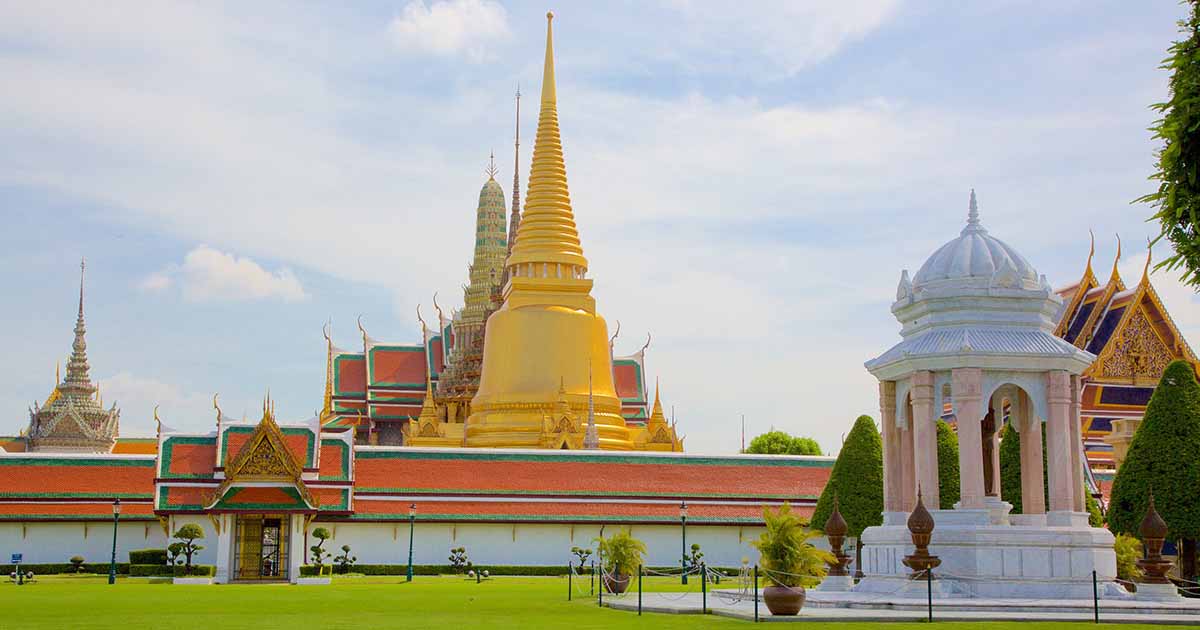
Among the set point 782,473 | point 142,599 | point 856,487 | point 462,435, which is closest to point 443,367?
point 462,435

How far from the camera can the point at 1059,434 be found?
23.1m

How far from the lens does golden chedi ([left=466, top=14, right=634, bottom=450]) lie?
54750 mm

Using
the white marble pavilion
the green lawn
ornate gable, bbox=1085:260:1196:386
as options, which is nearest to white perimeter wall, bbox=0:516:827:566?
the green lawn

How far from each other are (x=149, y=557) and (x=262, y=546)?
130 inches

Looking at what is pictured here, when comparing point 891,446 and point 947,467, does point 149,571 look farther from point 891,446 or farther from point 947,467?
point 891,446

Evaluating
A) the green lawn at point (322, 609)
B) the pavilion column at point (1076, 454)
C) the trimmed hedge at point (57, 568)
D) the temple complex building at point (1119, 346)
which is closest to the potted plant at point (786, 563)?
the green lawn at point (322, 609)

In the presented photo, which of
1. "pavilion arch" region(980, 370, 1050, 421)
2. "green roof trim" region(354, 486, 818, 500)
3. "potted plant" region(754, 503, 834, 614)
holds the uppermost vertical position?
"pavilion arch" region(980, 370, 1050, 421)

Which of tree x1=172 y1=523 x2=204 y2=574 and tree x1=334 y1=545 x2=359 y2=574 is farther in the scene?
tree x1=334 y1=545 x2=359 y2=574

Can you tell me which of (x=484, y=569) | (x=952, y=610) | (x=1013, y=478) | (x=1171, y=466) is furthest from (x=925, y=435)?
(x=484, y=569)

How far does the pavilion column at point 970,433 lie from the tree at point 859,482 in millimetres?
9978

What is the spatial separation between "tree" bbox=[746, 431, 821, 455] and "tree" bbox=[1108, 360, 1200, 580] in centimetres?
4109

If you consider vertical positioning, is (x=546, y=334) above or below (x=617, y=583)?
above

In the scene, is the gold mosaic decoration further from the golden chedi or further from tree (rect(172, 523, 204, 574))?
tree (rect(172, 523, 204, 574))

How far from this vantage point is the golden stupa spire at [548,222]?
2251 inches
